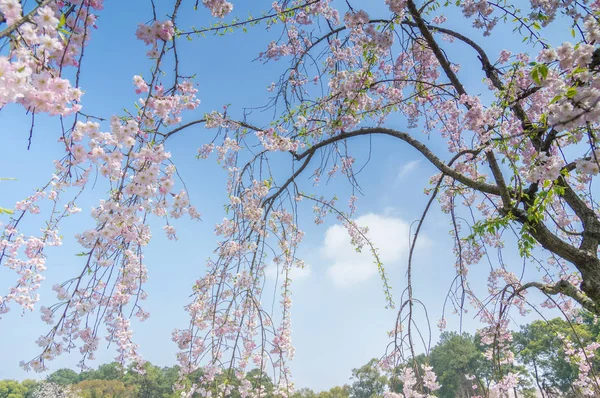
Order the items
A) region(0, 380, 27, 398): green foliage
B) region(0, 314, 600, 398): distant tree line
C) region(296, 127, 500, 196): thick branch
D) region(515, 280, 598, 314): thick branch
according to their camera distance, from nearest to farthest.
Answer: region(515, 280, 598, 314): thick branch, region(296, 127, 500, 196): thick branch, region(0, 314, 600, 398): distant tree line, region(0, 380, 27, 398): green foliage

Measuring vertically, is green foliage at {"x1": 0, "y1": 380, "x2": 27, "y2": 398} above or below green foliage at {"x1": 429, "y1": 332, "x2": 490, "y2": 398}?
above

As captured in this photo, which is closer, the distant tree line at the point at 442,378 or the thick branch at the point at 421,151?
the thick branch at the point at 421,151

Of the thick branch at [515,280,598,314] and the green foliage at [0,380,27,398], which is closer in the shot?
the thick branch at [515,280,598,314]

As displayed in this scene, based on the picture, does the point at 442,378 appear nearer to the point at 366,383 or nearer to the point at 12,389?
the point at 366,383

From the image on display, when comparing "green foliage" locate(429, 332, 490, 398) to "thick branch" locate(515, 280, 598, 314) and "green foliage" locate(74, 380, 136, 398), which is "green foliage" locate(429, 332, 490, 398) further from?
"thick branch" locate(515, 280, 598, 314)

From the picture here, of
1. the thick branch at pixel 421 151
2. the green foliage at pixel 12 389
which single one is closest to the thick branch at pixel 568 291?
the thick branch at pixel 421 151

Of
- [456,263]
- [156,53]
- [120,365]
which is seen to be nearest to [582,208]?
[456,263]

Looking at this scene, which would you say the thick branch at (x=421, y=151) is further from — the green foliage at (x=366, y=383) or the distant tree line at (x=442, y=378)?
the green foliage at (x=366, y=383)

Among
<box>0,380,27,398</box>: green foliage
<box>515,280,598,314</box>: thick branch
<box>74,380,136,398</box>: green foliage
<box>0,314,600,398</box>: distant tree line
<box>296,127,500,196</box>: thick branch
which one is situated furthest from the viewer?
<box>0,380,27,398</box>: green foliage

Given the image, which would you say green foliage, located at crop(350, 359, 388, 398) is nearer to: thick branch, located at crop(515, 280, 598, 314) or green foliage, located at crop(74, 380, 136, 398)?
green foliage, located at crop(74, 380, 136, 398)

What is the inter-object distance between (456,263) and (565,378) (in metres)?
33.3

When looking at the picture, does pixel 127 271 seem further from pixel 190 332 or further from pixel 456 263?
pixel 456 263

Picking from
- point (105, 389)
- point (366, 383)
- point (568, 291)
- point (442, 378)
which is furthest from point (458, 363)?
point (568, 291)

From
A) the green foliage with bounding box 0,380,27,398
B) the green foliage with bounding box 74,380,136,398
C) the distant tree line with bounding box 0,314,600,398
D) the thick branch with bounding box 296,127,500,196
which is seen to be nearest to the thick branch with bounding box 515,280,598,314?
the thick branch with bounding box 296,127,500,196
